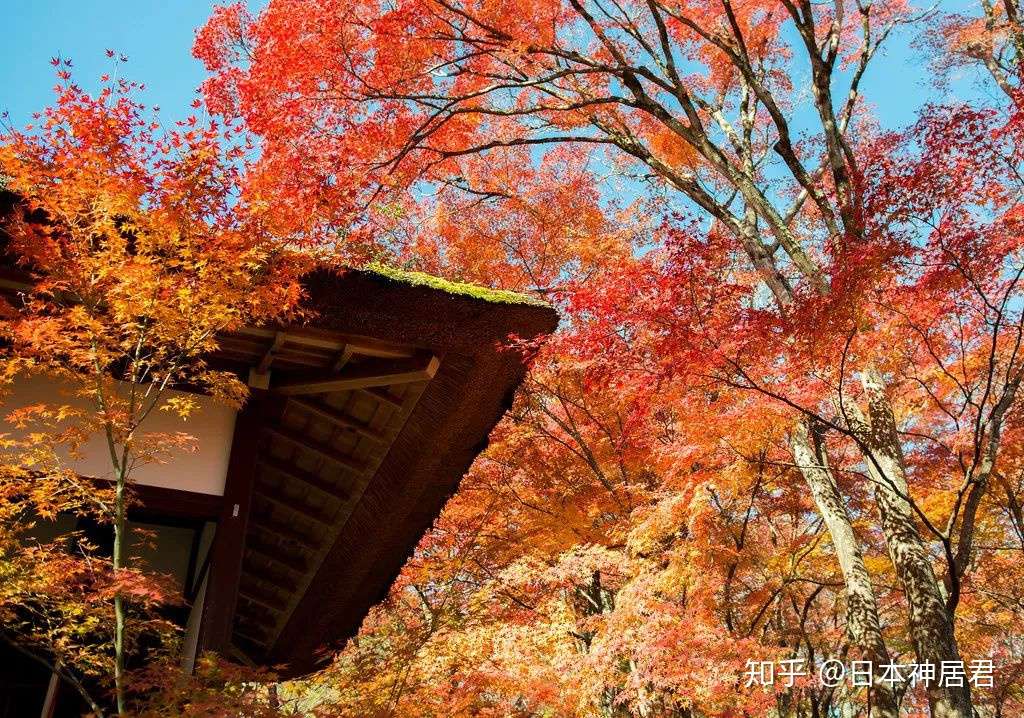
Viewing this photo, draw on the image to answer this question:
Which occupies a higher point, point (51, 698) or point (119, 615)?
point (119, 615)

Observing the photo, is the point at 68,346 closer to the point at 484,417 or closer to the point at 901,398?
the point at 484,417

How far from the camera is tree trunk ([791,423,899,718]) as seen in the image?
20.1 feet

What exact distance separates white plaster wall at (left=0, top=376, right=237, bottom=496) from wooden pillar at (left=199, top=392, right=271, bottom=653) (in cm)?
9

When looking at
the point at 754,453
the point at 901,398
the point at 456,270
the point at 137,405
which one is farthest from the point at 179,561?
the point at 901,398

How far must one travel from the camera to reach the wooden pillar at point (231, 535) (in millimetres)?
5496

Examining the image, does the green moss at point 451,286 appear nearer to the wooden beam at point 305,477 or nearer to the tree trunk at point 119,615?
the tree trunk at point 119,615

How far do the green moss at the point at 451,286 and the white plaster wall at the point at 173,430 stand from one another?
5.28 ft

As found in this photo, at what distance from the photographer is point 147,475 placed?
5652 mm

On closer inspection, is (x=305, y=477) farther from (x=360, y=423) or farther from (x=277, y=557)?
(x=277, y=557)

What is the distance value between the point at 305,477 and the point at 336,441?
556mm

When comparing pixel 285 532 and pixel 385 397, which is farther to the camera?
pixel 285 532

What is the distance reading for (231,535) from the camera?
5.72 m

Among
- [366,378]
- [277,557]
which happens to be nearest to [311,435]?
[366,378]

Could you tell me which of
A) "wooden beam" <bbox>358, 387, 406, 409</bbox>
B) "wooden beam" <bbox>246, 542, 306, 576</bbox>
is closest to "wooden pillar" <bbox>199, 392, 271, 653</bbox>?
"wooden beam" <bbox>358, 387, 406, 409</bbox>
